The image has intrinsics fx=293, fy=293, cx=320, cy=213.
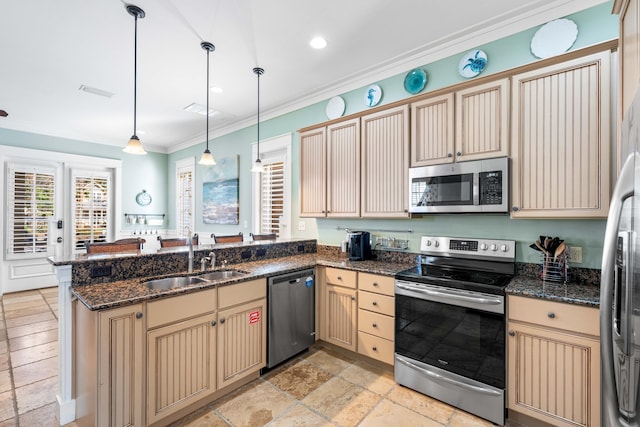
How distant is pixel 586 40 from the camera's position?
7.04ft

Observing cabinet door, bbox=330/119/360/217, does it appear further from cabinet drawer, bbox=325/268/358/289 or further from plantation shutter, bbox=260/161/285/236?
plantation shutter, bbox=260/161/285/236

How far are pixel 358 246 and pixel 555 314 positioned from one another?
170cm

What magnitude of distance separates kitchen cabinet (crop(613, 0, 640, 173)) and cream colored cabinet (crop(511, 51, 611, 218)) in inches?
24.6

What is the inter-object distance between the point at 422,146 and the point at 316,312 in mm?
1919

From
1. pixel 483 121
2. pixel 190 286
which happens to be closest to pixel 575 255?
pixel 483 121

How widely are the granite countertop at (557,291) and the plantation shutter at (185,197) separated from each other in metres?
5.83

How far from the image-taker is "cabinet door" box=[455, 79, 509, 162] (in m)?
2.22

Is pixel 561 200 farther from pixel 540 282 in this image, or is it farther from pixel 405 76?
pixel 405 76

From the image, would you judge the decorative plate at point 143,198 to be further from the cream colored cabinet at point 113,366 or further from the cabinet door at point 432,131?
the cabinet door at point 432,131

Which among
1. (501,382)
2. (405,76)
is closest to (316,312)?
(501,382)

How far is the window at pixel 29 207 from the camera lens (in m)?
5.02

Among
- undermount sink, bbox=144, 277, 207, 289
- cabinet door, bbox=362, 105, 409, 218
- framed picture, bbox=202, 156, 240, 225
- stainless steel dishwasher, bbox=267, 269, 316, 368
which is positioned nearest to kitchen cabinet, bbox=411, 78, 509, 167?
cabinet door, bbox=362, 105, 409, 218

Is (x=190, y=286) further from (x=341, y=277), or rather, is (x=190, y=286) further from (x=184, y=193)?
(x=184, y=193)

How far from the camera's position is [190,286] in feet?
6.64
